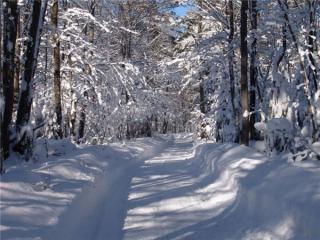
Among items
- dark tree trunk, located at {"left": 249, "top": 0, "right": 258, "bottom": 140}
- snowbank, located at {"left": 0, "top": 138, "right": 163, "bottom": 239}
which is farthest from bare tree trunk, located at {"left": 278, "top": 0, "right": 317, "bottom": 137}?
snowbank, located at {"left": 0, "top": 138, "right": 163, "bottom": 239}

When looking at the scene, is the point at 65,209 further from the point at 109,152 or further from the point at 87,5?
the point at 87,5

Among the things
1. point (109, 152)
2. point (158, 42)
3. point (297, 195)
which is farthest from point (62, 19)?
point (158, 42)

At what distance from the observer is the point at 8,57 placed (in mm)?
10836

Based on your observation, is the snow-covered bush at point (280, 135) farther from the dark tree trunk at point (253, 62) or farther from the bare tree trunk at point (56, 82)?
the bare tree trunk at point (56, 82)

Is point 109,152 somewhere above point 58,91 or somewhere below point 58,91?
below

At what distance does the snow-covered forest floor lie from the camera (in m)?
6.13

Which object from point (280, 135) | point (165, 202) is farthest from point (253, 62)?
point (165, 202)

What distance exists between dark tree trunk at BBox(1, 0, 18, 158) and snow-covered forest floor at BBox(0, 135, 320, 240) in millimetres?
839

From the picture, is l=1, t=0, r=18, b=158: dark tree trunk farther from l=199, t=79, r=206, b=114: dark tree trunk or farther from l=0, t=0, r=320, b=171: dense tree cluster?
l=199, t=79, r=206, b=114: dark tree trunk

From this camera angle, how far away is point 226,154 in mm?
13195

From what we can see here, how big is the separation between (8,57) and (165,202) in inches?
206

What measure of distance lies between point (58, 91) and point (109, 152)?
325 centimetres

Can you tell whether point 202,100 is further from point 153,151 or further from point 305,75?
point 305,75

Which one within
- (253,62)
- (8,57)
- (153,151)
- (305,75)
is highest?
(253,62)
